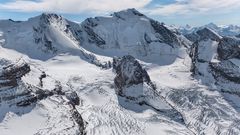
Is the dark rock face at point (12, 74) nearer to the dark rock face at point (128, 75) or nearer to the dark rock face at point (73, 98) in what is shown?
the dark rock face at point (73, 98)

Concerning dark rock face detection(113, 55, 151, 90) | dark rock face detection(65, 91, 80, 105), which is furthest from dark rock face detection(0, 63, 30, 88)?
dark rock face detection(113, 55, 151, 90)

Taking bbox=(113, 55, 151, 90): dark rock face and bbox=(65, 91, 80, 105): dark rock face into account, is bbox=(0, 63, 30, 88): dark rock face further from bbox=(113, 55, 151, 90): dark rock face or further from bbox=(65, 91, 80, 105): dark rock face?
bbox=(113, 55, 151, 90): dark rock face

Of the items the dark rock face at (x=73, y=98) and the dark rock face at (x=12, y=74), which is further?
the dark rock face at (x=73, y=98)

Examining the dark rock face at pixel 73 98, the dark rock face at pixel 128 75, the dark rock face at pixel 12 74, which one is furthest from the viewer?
the dark rock face at pixel 128 75

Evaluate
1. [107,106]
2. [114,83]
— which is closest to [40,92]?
[107,106]

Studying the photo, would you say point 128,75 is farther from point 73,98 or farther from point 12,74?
point 12,74

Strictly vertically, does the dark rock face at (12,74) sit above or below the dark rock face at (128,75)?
above

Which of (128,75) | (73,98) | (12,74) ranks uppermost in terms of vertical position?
(12,74)

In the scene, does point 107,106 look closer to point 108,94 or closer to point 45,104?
point 108,94

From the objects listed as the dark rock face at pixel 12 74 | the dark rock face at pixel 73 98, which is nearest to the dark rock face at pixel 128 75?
the dark rock face at pixel 73 98

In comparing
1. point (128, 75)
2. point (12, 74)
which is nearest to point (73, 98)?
point (12, 74)

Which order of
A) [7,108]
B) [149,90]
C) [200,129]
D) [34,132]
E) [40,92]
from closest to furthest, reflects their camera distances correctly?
[34,132]
[7,108]
[40,92]
[200,129]
[149,90]
